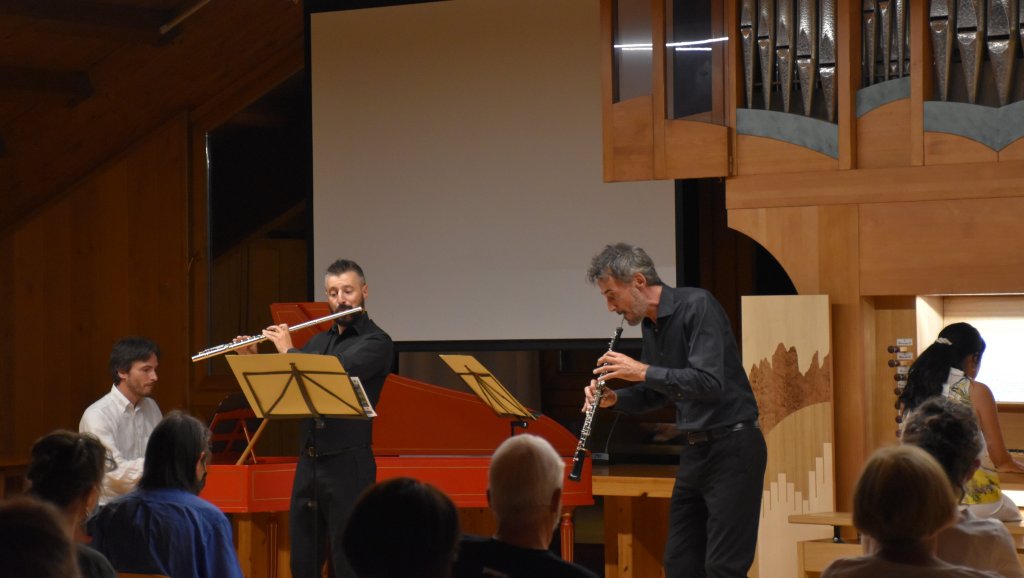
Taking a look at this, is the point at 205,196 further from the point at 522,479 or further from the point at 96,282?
the point at 522,479

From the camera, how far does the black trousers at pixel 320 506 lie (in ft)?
16.0

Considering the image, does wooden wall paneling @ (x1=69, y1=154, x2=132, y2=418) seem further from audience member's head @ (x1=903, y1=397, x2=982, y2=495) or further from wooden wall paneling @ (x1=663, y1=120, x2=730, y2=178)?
audience member's head @ (x1=903, y1=397, x2=982, y2=495)

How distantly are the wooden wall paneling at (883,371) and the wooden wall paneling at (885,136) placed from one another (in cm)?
65

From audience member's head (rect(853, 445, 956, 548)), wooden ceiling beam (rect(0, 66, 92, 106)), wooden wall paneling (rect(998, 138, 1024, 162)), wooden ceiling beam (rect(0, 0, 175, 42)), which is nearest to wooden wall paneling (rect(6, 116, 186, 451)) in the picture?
wooden ceiling beam (rect(0, 66, 92, 106))

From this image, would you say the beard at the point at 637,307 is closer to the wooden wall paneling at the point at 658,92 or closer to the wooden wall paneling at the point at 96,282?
the wooden wall paneling at the point at 658,92

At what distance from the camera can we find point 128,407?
19.6 feet

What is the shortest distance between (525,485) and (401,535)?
55 centimetres

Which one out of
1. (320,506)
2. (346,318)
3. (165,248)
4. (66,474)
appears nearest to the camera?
(66,474)

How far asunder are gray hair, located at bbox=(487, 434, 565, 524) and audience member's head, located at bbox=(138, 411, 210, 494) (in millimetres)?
1031

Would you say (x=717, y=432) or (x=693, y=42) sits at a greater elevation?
(x=693, y=42)

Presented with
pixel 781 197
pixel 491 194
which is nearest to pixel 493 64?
pixel 491 194

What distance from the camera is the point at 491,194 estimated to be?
777 cm

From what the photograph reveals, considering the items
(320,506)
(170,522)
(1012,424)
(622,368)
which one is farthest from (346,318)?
(1012,424)

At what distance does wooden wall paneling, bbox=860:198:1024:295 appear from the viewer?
5.42m
